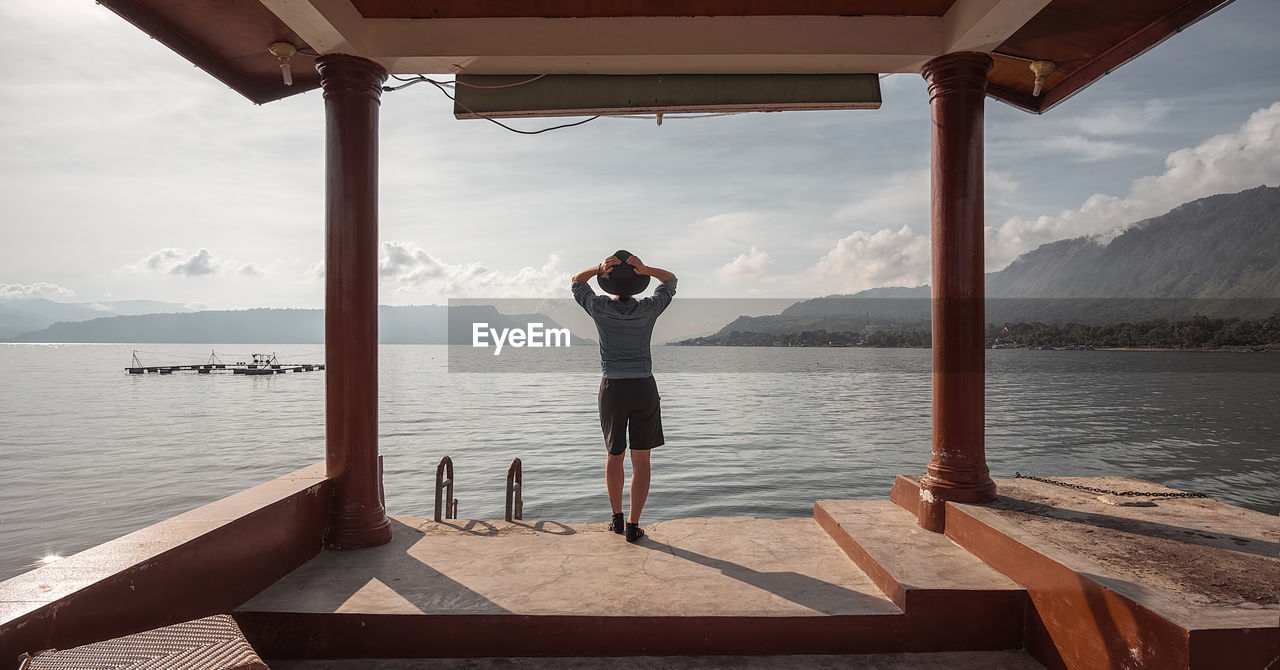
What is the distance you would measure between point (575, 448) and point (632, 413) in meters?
19.4

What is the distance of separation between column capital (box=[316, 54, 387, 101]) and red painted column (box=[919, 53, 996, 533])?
135 inches

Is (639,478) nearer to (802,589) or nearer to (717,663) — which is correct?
(802,589)

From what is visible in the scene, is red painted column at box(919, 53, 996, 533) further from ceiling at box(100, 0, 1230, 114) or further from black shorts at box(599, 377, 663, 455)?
black shorts at box(599, 377, 663, 455)

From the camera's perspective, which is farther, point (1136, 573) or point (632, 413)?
point (632, 413)

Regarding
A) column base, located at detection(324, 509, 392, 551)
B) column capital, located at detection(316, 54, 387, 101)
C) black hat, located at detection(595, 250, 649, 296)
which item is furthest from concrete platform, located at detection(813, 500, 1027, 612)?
column capital, located at detection(316, 54, 387, 101)

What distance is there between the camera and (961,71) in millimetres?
4074

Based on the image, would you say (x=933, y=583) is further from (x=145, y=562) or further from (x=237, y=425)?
(x=237, y=425)

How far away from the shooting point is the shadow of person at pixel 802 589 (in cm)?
304

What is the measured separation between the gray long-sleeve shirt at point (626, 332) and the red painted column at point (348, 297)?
1.40 metres

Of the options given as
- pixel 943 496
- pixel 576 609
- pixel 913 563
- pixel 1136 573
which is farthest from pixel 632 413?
pixel 1136 573

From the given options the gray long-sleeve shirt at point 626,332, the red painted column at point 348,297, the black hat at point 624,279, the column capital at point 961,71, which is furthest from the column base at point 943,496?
the red painted column at point 348,297

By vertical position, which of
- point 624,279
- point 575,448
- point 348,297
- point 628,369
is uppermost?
point 624,279

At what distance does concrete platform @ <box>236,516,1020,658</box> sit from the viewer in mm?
2943

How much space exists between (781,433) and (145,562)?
2609 cm
